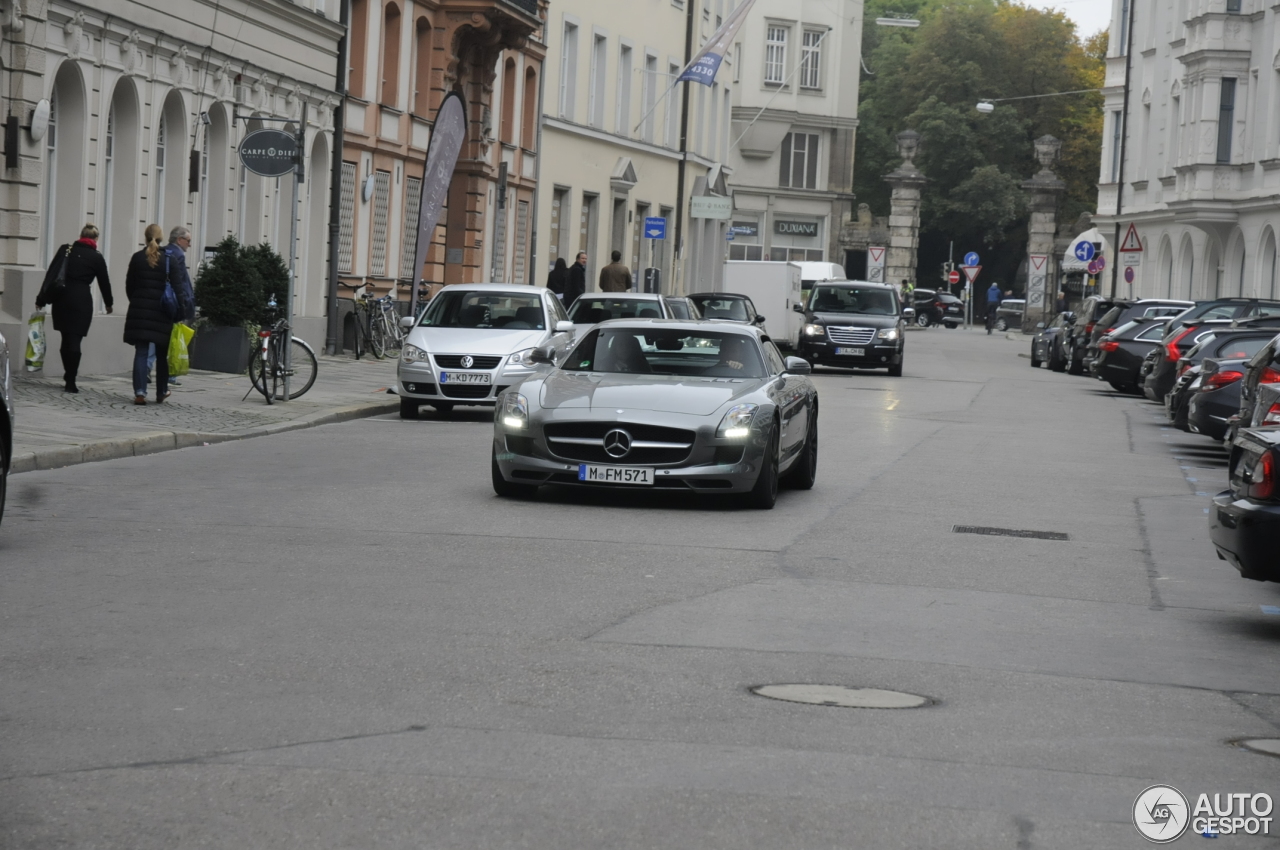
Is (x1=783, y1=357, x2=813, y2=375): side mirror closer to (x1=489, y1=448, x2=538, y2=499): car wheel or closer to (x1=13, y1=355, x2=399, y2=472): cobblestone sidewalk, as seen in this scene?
(x1=489, y1=448, x2=538, y2=499): car wheel

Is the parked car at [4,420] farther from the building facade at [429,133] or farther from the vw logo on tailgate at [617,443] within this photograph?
the building facade at [429,133]

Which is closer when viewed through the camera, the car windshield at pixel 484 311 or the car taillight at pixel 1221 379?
the car taillight at pixel 1221 379

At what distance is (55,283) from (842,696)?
49.7 feet

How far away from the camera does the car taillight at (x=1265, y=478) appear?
941cm

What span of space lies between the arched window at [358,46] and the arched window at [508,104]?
9.39 m

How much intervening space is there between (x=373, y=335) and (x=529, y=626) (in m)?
26.7

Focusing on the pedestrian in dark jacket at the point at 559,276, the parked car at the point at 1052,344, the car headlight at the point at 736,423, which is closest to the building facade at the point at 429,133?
the pedestrian in dark jacket at the point at 559,276

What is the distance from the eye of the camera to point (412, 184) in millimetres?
40156

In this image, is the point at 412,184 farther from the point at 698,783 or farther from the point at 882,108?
the point at 882,108

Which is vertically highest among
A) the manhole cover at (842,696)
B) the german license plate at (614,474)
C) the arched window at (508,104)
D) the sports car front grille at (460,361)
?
the arched window at (508,104)

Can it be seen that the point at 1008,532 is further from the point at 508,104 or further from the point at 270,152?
the point at 508,104

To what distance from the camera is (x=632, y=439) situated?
13828 mm

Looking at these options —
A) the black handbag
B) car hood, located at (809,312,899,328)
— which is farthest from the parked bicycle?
car hood, located at (809,312,899,328)

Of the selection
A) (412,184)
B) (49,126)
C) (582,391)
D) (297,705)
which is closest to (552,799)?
(297,705)
